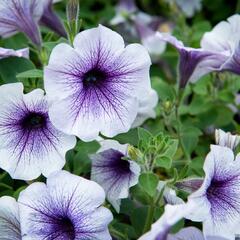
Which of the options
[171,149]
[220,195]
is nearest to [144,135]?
[171,149]

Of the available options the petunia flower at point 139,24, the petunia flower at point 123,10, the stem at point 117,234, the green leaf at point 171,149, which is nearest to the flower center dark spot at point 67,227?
the stem at point 117,234

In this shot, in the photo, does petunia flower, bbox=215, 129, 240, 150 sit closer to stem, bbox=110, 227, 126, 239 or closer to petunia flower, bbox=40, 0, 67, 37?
stem, bbox=110, 227, 126, 239

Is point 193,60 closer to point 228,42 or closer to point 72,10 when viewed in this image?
point 228,42

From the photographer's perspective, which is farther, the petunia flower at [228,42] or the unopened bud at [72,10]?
the petunia flower at [228,42]

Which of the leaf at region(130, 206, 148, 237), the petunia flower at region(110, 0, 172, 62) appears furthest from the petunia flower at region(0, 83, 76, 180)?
the petunia flower at region(110, 0, 172, 62)

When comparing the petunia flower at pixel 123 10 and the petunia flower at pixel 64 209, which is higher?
the petunia flower at pixel 64 209

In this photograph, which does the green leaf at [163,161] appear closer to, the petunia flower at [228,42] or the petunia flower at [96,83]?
the petunia flower at [96,83]
